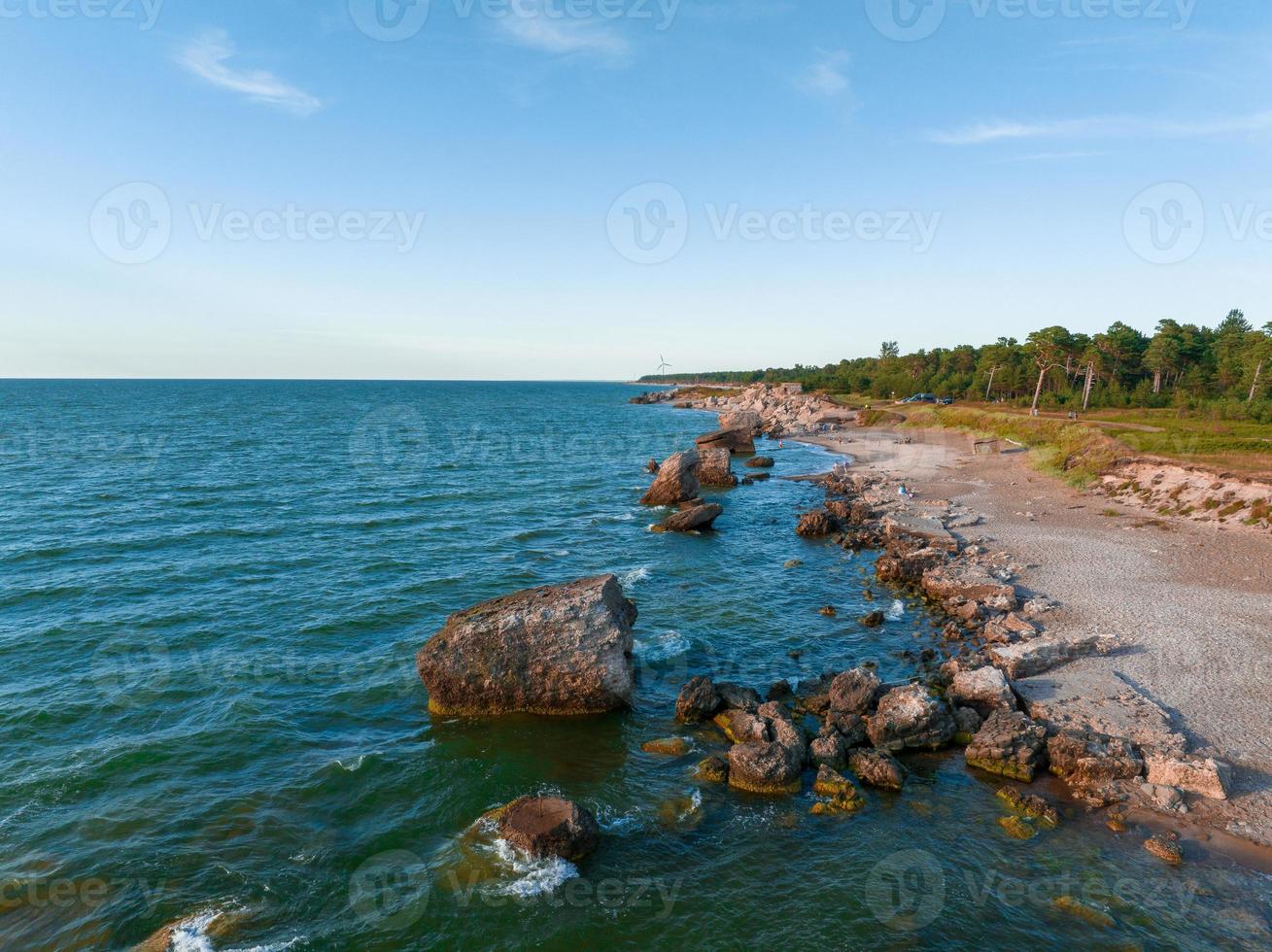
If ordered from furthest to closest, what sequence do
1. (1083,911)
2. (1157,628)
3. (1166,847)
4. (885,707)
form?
(1157,628) < (885,707) < (1166,847) < (1083,911)

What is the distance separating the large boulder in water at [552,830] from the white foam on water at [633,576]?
63.2 ft

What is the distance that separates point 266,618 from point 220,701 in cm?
691

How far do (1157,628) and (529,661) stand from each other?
25.9 m

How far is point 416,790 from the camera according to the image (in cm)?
1847

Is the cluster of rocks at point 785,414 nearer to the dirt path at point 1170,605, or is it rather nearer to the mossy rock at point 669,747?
the dirt path at point 1170,605

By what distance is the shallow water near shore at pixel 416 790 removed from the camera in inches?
556

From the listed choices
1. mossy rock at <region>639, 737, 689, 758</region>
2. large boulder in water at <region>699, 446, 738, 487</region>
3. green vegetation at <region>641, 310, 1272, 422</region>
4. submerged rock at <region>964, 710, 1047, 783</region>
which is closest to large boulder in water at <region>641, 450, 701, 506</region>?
large boulder in water at <region>699, 446, 738, 487</region>

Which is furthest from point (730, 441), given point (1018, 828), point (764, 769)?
point (1018, 828)

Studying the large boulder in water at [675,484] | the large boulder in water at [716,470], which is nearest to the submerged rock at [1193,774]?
the large boulder in water at [675,484]

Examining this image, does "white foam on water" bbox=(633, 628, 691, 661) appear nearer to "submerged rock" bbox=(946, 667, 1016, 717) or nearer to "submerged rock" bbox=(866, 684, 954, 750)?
"submerged rock" bbox=(866, 684, 954, 750)

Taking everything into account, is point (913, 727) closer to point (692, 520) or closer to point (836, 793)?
point (836, 793)

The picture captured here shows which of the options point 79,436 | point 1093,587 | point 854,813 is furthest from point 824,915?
point 79,436

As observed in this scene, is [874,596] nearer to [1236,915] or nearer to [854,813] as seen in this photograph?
[854,813]

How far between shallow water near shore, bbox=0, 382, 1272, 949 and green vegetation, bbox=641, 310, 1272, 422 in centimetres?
6776
